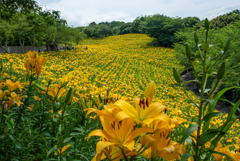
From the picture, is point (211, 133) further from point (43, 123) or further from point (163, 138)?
Answer: point (43, 123)

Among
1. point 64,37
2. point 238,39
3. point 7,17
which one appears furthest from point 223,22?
point 7,17

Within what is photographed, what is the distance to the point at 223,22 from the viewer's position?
22.8m

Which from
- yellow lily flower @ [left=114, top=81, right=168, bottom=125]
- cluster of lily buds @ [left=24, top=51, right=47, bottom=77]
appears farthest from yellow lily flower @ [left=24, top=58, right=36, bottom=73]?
yellow lily flower @ [left=114, top=81, right=168, bottom=125]

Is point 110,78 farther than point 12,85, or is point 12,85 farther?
point 110,78

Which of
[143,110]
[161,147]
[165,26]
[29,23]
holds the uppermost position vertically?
[165,26]

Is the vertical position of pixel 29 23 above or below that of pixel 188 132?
above

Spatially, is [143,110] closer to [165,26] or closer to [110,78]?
[110,78]

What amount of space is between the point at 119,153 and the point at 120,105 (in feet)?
0.50

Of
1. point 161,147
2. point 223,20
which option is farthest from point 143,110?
point 223,20

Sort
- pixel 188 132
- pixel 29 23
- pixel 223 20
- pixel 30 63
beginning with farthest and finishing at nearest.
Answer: pixel 223 20 → pixel 29 23 → pixel 30 63 → pixel 188 132

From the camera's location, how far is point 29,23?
40.1ft

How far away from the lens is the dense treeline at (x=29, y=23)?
14.0 ft

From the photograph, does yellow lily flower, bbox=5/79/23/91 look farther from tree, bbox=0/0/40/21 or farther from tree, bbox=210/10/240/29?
tree, bbox=210/10/240/29

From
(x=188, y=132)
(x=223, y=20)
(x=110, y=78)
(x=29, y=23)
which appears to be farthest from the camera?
(x=223, y=20)
